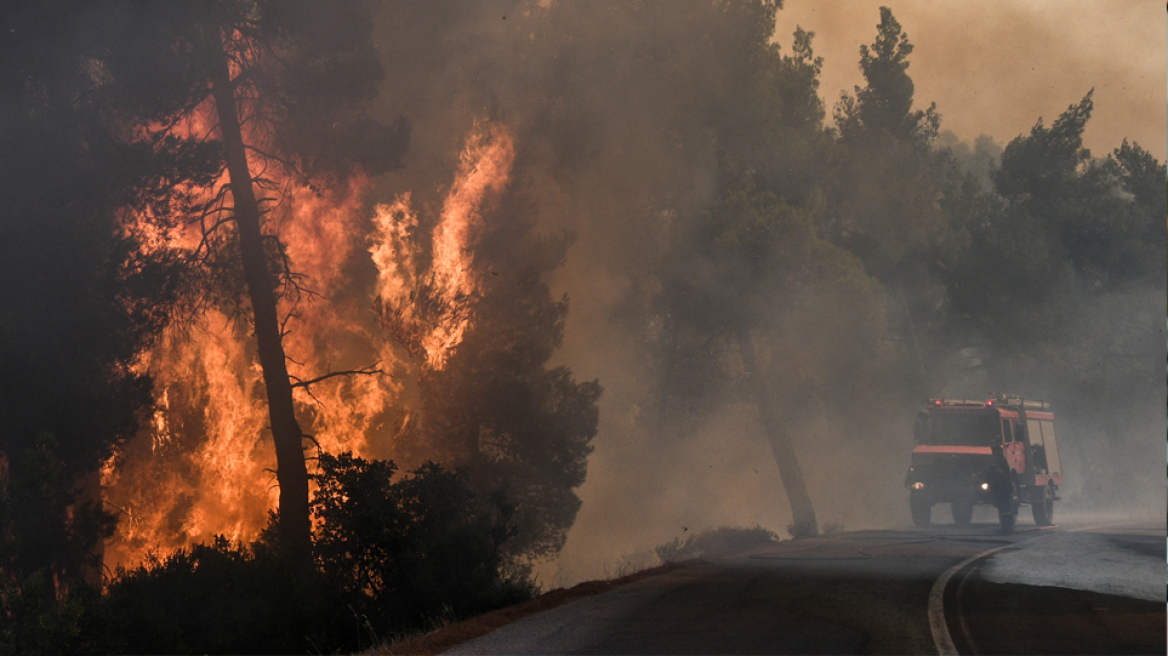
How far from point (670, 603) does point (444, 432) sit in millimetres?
12323

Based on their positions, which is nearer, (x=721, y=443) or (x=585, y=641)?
(x=585, y=641)

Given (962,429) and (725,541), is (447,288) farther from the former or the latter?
(962,429)

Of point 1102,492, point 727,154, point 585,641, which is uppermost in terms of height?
point 727,154

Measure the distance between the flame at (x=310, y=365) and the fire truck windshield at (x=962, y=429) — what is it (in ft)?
40.5

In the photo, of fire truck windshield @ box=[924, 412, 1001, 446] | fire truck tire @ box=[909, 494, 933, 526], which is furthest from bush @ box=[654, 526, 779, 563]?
fire truck windshield @ box=[924, 412, 1001, 446]

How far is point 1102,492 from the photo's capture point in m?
41.2

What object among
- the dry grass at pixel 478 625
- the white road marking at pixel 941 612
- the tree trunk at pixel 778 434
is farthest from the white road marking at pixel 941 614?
the tree trunk at pixel 778 434

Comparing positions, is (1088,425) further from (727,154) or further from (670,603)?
(670,603)

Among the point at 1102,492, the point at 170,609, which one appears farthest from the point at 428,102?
the point at 1102,492

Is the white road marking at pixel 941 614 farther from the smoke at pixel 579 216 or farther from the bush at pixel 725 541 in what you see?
the smoke at pixel 579 216

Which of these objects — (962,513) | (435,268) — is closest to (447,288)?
(435,268)

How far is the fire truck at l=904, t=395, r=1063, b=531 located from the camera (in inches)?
862

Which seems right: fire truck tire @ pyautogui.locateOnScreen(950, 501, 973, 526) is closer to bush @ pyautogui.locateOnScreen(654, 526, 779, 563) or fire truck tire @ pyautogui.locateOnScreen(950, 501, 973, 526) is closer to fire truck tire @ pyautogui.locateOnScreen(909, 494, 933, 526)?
fire truck tire @ pyautogui.locateOnScreen(909, 494, 933, 526)

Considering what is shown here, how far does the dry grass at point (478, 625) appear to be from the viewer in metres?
8.59
